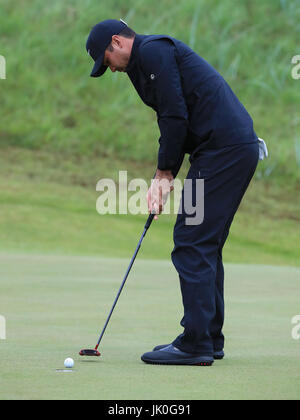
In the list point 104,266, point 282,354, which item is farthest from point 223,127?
point 104,266

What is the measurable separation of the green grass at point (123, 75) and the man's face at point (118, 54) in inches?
673

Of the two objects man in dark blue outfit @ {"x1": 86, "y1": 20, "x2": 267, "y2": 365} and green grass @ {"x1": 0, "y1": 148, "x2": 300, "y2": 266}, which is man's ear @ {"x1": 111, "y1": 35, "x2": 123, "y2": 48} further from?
green grass @ {"x1": 0, "y1": 148, "x2": 300, "y2": 266}

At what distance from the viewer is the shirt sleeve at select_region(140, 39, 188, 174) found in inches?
178

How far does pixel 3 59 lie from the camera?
2373 cm

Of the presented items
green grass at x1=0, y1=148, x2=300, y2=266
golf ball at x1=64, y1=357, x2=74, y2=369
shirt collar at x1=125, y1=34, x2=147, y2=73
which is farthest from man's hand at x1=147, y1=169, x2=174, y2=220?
green grass at x1=0, y1=148, x2=300, y2=266

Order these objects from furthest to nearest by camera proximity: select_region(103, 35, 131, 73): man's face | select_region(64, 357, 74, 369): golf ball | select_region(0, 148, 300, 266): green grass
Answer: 1. select_region(0, 148, 300, 266): green grass
2. select_region(103, 35, 131, 73): man's face
3. select_region(64, 357, 74, 369): golf ball

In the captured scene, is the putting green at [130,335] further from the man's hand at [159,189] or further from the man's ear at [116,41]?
the man's ear at [116,41]

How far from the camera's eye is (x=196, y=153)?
187 inches

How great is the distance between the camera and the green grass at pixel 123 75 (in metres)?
22.3

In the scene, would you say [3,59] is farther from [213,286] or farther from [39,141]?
[213,286]

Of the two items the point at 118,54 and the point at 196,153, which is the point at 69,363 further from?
the point at 118,54

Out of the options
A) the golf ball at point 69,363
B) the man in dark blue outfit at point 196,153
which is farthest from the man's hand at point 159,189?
the golf ball at point 69,363

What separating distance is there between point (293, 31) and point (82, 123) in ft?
21.9

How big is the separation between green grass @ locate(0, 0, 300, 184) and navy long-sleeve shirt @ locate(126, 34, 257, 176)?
669 inches
